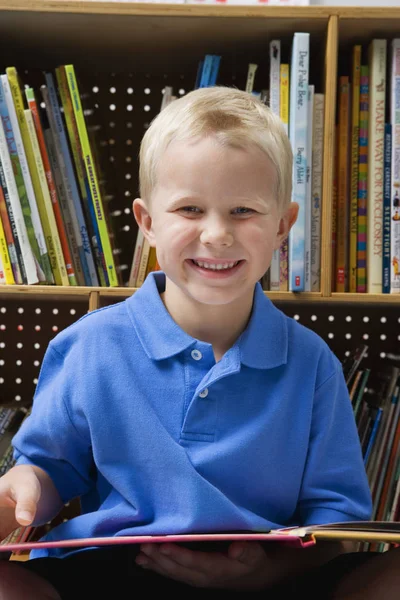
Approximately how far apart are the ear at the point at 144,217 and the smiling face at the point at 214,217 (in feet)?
0.13

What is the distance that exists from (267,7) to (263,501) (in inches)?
33.0

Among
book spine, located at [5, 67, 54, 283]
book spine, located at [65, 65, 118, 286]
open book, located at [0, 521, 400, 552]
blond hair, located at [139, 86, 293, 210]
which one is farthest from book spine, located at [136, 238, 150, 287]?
open book, located at [0, 521, 400, 552]

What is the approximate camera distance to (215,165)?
0.91 metres

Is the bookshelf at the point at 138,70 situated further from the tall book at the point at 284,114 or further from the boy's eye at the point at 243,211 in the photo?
the boy's eye at the point at 243,211

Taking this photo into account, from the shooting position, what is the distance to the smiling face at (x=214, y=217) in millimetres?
913

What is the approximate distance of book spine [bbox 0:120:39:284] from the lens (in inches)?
47.8

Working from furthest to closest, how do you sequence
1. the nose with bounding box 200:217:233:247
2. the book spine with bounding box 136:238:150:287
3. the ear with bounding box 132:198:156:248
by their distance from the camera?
the book spine with bounding box 136:238:150:287 < the ear with bounding box 132:198:156:248 < the nose with bounding box 200:217:233:247

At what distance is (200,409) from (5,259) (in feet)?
1.64

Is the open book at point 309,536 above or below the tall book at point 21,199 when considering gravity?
below

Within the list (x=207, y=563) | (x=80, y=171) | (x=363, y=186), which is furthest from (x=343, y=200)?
(x=207, y=563)

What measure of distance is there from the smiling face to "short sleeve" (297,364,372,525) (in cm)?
23

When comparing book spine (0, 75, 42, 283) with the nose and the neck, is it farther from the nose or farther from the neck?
the nose

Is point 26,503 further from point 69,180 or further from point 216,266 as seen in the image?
point 69,180

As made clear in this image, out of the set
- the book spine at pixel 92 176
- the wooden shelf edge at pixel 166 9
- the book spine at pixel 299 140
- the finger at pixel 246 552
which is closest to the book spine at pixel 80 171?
the book spine at pixel 92 176
